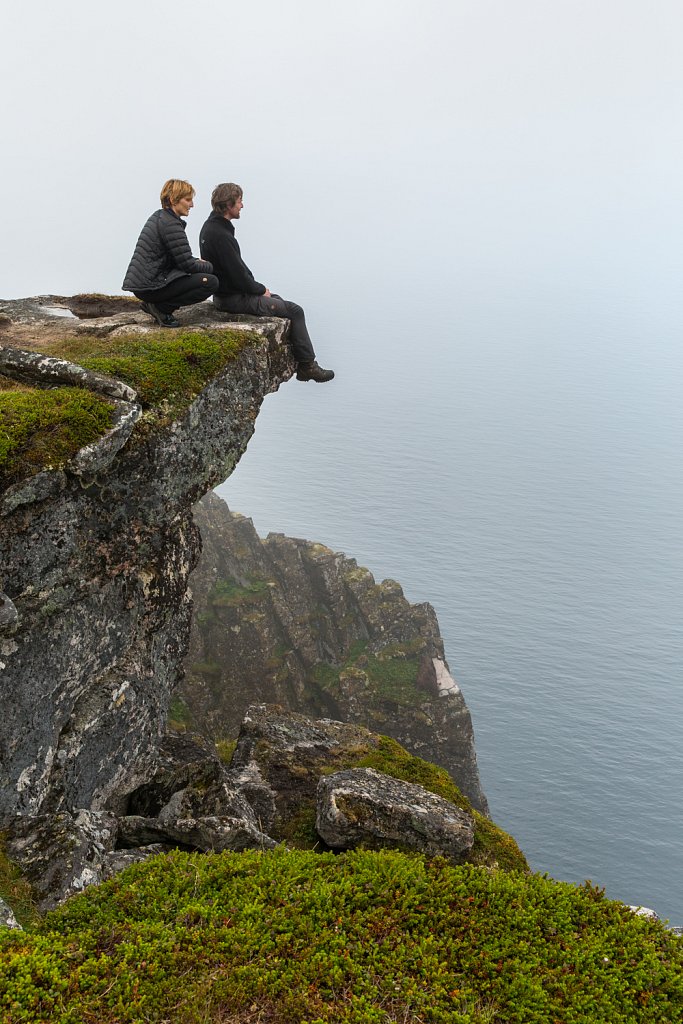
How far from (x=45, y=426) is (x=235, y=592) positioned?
5344 cm

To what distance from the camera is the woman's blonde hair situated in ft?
63.4

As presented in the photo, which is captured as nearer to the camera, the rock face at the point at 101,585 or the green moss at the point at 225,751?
the rock face at the point at 101,585

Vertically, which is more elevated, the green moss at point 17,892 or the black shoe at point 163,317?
the black shoe at point 163,317

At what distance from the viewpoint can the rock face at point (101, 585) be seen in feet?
52.5

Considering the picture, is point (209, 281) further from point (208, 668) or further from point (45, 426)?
point (208, 668)

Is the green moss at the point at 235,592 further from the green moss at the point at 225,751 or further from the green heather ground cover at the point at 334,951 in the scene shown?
the green heather ground cover at the point at 334,951

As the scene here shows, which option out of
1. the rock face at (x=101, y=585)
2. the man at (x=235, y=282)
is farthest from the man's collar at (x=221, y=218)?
the rock face at (x=101, y=585)

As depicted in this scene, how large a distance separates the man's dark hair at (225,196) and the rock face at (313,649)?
46.0 meters

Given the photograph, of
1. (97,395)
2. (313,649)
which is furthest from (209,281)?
(313,649)

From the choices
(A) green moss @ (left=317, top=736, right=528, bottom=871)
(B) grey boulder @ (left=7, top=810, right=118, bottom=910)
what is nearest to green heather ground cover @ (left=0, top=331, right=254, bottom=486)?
(B) grey boulder @ (left=7, top=810, right=118, bottom=910)

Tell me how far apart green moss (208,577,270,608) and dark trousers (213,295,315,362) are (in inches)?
1811

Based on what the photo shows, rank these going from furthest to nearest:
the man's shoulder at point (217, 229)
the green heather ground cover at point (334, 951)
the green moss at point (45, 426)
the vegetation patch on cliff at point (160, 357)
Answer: the man's shoulder at point (217, 229) < the vegetation patch on cliff at point (160, 357) < the green moss at point (45, 426) < the green heather ground cover at point (334, 951)

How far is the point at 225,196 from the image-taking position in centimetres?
2000

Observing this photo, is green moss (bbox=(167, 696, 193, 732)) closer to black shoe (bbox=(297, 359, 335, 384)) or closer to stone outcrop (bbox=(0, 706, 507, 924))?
stone outcrop (bbox=(0, 706, 507, 924))
